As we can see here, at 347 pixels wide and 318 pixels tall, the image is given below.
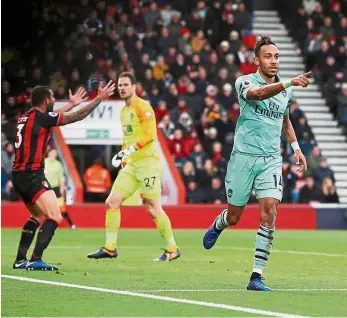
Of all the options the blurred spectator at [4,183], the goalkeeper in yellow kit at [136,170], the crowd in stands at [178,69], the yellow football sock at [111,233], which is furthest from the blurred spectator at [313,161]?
the yellow football sock at [111,233]

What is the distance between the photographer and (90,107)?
510 inches

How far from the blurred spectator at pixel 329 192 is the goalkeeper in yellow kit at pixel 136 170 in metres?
12.2

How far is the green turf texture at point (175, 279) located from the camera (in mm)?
9203

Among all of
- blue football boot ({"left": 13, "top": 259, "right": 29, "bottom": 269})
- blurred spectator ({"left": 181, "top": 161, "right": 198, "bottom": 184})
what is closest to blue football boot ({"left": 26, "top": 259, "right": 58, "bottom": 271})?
blue football boot ({"left": 13, "top": 259, "right": 29, "bottom": 269})

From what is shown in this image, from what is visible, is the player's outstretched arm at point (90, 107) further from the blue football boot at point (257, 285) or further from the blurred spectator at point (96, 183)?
the blurred spectator at point (96, 183)

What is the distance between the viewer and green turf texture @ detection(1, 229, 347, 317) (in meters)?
9.20

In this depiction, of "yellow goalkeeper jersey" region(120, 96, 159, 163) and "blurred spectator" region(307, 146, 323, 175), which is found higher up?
"blurred spectator" region(307, 146, 323, 175)

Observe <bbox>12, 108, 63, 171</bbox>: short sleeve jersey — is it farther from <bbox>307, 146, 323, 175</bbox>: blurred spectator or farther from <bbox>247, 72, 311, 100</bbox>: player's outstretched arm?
<bbox>307, 146, 323, 175</bbox>: blurred spectator

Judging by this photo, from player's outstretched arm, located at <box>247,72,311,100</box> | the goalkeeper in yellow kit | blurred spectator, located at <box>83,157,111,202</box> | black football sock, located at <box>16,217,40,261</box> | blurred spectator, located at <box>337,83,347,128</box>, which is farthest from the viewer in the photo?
blurred spectator, located at <box>337,83,347,128</box>

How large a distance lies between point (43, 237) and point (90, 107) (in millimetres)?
1608

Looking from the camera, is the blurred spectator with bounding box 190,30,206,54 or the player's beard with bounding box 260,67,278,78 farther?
the blurred spectator with bounding box 190,30,206,54

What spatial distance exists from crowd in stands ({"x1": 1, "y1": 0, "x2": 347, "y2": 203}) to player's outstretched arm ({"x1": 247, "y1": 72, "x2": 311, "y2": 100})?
49.8ft

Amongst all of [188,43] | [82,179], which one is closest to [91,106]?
[82,179]

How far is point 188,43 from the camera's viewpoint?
30.4 metres
